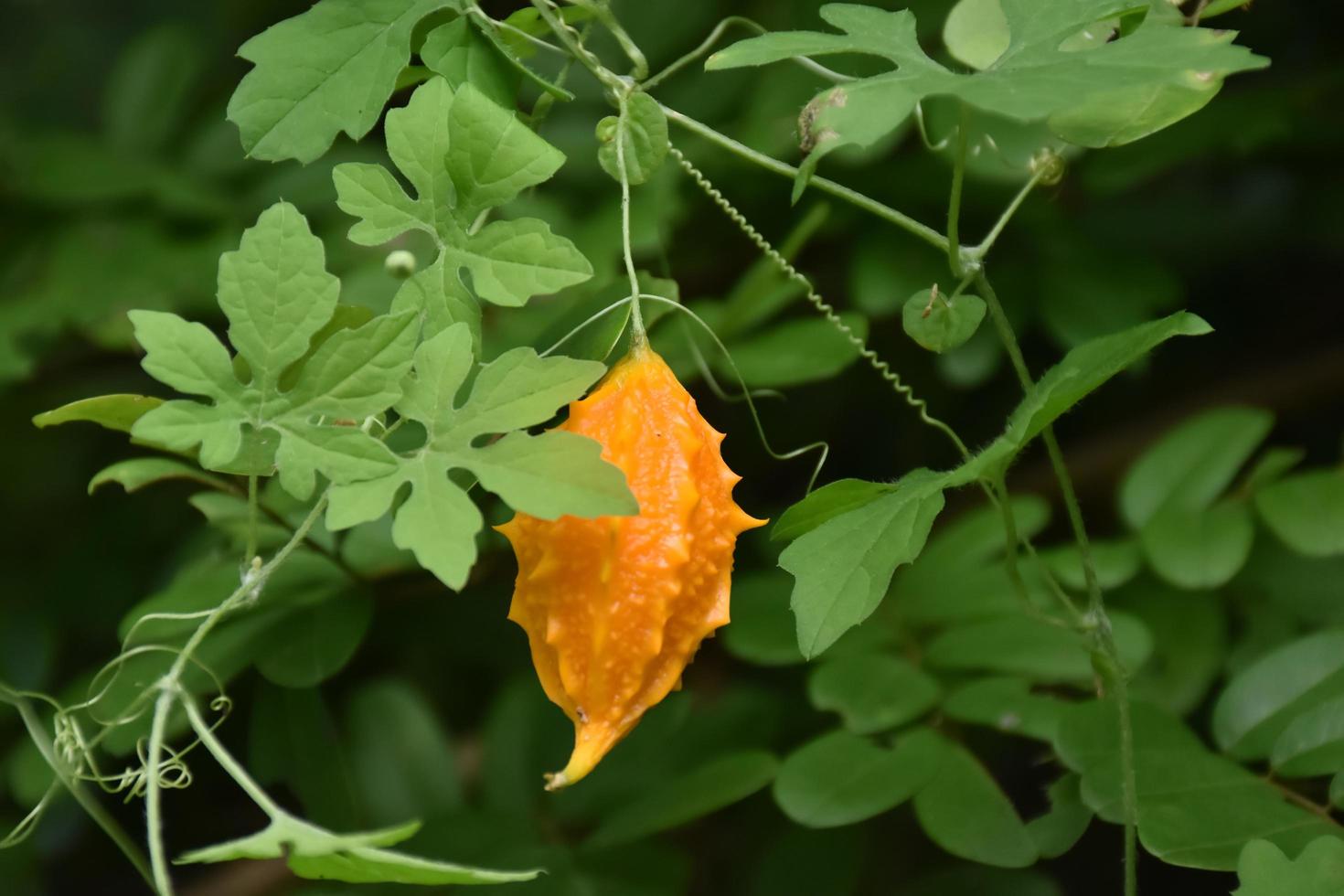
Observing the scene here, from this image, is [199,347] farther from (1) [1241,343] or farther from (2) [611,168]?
(1) [1241,343]

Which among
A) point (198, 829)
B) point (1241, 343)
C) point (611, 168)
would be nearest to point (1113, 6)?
point (611, 168)

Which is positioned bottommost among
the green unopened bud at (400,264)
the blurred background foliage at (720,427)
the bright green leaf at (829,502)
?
the blurred background foliage at (720,427)

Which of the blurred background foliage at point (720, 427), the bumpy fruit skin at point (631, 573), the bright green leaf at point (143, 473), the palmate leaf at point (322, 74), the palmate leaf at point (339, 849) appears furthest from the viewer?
the blurred background foliage at point (720, 427)

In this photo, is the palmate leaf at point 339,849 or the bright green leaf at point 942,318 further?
the bright green leaf at point 942,318

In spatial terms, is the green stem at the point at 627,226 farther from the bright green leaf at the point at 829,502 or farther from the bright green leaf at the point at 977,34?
the bright green leaf at the point at 977,34

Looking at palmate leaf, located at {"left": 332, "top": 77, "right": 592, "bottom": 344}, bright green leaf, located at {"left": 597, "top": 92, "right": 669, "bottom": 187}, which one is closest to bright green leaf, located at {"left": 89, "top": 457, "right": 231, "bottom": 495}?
palmate leaf, located at {"left": 332, "top": 77, "right": 592, "bottom": 344}

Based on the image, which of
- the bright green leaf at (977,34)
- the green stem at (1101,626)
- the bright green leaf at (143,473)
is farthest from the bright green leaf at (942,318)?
the bright green leaf at (143,473)

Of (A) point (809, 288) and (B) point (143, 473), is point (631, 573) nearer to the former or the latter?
(A) point (809, 288)

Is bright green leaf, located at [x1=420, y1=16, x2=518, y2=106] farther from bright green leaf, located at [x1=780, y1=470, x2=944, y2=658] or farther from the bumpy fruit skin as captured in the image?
bright green leaf, located at [x1=780, y1=470, x2=944, y2=658]
